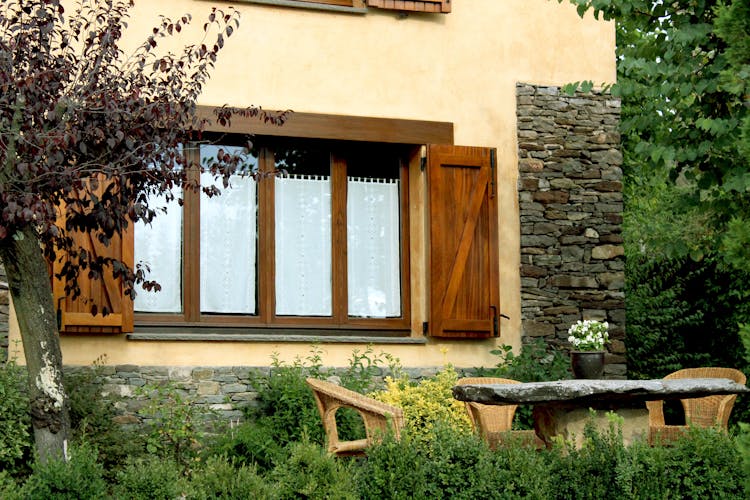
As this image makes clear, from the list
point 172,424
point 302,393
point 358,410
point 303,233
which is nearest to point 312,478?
point 358,410

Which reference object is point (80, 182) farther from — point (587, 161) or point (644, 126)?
point (587, 161)

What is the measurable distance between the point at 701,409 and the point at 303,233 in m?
3.40

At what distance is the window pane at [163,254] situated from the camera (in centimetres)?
936

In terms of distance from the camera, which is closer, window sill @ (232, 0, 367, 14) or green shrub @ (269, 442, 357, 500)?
green shrub @ (269, 442, 357, 500)

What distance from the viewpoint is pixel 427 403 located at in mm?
8523

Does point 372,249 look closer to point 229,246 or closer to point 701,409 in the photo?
point 229,246

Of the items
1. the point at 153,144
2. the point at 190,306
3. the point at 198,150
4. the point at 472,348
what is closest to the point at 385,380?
the point at 472,348

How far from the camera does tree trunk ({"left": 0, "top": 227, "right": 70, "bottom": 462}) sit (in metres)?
6.82

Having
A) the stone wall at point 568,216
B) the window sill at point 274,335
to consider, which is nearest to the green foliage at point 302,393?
the window sill at point 274,335

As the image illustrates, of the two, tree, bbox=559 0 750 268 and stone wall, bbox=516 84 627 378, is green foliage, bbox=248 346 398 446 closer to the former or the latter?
stone wall, bbox=516 84 627 378

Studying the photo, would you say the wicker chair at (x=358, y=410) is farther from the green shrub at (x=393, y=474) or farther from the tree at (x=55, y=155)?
the tree at (x=55, y=155)

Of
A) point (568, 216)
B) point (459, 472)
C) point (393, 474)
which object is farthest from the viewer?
point (568, 216)

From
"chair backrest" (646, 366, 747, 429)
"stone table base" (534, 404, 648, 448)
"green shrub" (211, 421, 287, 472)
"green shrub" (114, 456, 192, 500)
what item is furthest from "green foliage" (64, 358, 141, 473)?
"chair backrest" (646, 366, 747, 429)

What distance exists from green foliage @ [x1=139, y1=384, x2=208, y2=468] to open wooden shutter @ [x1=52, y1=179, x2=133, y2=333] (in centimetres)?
55
